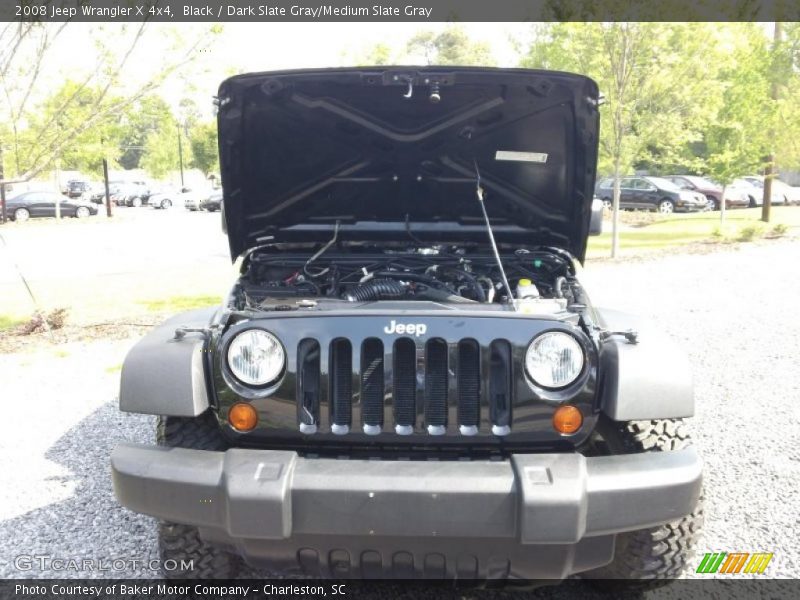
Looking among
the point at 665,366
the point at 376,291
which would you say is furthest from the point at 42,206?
the point at 665,366

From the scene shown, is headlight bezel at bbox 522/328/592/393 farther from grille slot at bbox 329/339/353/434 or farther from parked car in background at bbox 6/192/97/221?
parked car in background at bbox 6/192/97/221

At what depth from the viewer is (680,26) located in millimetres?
13008

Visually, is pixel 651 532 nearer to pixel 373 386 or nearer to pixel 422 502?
pixel 422 502

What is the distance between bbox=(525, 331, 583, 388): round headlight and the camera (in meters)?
2.50

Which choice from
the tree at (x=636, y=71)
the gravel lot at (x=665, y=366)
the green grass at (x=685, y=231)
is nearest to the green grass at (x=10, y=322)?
the gravel lot at (x=665, y=366)

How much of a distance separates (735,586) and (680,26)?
Result: 12.5 m

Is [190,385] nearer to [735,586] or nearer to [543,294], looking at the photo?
[543,294]

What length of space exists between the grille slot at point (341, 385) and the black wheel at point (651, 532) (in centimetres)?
99

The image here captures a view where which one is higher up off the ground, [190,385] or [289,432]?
[190,385]

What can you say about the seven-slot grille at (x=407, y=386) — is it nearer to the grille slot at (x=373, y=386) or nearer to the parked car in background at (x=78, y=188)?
the grille slot at (x=373, y=386)

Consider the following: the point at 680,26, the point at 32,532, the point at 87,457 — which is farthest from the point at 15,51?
the point at 680,26

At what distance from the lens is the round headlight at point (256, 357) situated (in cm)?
252

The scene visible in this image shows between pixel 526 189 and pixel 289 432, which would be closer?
pixel 289 432

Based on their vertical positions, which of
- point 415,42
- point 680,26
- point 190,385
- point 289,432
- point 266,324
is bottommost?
point 289,432
